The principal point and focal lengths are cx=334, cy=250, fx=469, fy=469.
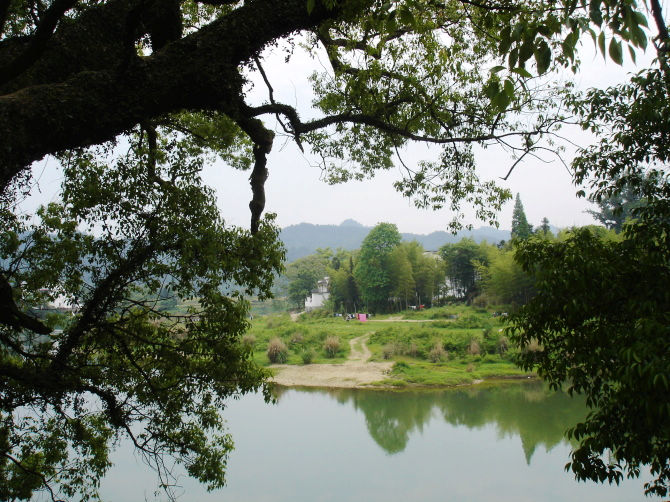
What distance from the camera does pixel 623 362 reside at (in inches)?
97.0

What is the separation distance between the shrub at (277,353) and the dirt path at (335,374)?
41 cm

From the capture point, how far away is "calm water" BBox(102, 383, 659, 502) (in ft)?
25.9

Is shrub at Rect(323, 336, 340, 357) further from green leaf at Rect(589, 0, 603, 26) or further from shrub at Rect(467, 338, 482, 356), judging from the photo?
green leaf at Rect(589, 0, 603, 26)

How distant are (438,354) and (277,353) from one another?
6.10m

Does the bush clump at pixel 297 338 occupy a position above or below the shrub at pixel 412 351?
above

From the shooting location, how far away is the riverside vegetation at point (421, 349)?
1526 cm

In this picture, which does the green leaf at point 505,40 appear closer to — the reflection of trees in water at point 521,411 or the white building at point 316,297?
the reflection of trees in water at point 521,411

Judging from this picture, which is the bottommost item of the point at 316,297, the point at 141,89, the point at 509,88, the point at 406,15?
the point at 316,297

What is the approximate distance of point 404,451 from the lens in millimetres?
9836

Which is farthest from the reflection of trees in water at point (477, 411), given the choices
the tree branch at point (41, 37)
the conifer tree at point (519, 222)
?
the conifer tree at point (519, 222)

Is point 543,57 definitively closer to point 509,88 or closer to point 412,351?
point 509,88

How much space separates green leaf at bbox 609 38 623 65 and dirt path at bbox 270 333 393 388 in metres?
13.8

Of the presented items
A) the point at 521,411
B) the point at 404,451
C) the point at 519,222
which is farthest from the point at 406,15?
the point at 519,222

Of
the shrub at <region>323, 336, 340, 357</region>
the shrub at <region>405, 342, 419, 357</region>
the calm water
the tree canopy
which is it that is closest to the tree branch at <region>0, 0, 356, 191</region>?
the tree canopy
